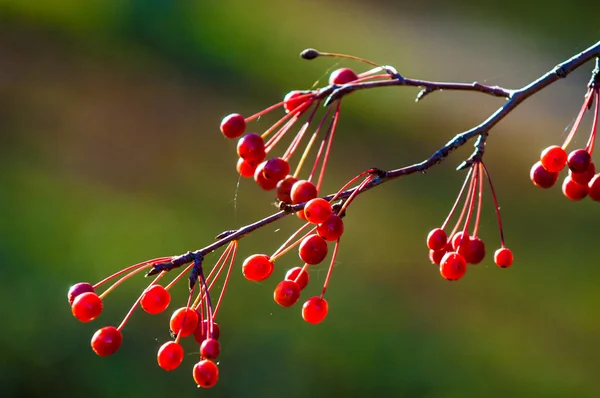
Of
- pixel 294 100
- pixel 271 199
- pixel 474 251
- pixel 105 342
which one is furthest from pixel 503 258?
pixel 271 199

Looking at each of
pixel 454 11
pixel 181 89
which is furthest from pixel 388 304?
pixel 454 11

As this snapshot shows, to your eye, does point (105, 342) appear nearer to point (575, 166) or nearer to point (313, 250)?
point (313, 250)

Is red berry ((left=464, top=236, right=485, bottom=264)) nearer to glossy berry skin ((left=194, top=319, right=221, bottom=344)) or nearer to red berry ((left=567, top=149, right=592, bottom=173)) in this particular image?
red berry ((left=567, top=149, right=592, bottom=173))

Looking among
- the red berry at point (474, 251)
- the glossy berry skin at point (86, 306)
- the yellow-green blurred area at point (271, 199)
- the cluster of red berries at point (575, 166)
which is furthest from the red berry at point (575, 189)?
the yellow-green blurred area at point (271, 199)

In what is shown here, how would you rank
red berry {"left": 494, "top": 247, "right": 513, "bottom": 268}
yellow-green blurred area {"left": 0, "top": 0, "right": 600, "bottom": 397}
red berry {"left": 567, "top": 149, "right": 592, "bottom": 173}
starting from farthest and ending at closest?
yellow-green blurred area {"left": 0, "top": 0, "right": 600, "bottom": 397} < red berry {"left": 494, "top": 247, "right": 513, "bottom": 268} < red berry {"left": 567, "top": 149, "right": 592, "bottom": 173}

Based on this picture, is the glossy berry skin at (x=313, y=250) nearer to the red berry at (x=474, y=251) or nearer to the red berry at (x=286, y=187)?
the red berry at (x=286, y=187)

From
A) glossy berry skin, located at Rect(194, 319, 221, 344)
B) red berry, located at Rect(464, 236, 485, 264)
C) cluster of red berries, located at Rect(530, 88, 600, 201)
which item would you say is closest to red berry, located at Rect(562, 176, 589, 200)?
cluster of red berries, located at Rect(530, 88, 600, 201)

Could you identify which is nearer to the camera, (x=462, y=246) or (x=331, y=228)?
(x=331, y=228)
